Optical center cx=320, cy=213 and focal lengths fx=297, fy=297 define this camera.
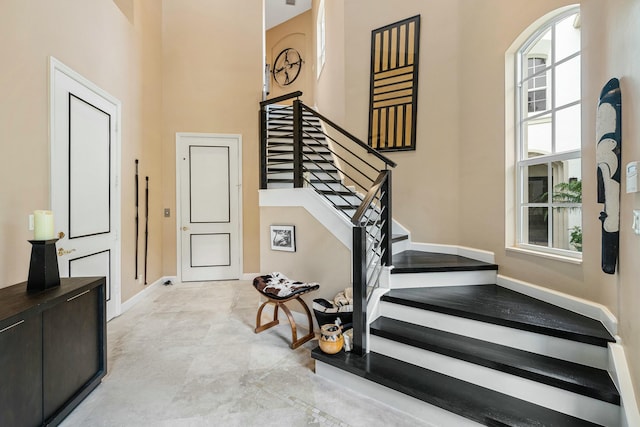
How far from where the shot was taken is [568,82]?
226 cm

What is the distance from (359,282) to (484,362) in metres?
0.87

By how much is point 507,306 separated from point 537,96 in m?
1.79

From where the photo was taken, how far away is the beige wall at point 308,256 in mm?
2779

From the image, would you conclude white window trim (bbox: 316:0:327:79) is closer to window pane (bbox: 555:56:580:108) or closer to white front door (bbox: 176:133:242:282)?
white front door (bbox: 176:133:242:282)

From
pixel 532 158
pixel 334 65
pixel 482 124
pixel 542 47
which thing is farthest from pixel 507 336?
pixel 334 65

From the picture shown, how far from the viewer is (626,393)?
1.42 meters

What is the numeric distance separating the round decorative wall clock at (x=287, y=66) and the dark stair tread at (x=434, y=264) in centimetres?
648

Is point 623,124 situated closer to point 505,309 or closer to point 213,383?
point 505,309

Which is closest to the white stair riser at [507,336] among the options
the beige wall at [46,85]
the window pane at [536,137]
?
the window pane at [536,137]

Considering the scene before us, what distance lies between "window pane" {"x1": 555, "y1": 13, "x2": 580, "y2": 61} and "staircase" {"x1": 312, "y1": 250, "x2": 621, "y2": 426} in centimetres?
193

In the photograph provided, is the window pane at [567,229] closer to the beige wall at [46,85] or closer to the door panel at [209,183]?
the beige wall at [46,85]

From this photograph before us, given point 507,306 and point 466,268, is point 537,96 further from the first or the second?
point 507,306

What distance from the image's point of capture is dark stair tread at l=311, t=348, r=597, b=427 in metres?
1.52

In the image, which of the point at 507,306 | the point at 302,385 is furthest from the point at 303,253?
the point at 507,306
